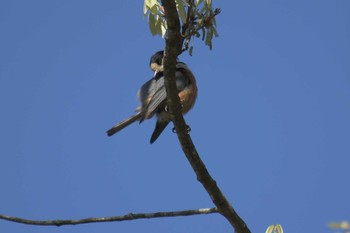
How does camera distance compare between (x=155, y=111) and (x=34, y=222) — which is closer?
(x=34, y=222)

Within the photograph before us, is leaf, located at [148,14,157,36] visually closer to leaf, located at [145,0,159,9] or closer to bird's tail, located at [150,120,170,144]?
leaf, located at [145,0,159,9]

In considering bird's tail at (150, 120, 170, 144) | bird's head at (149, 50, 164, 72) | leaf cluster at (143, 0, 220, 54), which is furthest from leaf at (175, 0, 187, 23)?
bird's head at (149, 50, 164, 72)

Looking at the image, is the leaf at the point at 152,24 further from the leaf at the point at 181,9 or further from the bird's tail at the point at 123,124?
the bird's tail at the point at 123,124

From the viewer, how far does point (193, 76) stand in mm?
5727

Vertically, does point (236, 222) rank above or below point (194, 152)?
below

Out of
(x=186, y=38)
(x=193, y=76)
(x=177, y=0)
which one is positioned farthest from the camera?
(x=193, y=76)

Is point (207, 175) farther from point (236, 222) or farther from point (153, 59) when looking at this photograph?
point (153, 59)

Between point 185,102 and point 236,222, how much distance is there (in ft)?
7.99

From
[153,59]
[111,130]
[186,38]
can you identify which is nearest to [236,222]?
[186,38]

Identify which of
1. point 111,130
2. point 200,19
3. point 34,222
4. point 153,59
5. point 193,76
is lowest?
point 34,222

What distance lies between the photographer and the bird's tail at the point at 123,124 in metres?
5.30

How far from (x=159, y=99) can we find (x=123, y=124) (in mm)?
512

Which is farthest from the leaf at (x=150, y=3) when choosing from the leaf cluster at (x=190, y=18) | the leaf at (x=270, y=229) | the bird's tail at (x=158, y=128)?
the bird's tail at (x=158, y=128)

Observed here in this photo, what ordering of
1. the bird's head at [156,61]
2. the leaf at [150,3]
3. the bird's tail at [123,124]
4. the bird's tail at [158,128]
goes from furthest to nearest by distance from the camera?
1. the bird's head at [156,61]
2. the bird's tail at [158,128]
3. the bird's tail at [123,124]
4. the leaf at [150,3]
